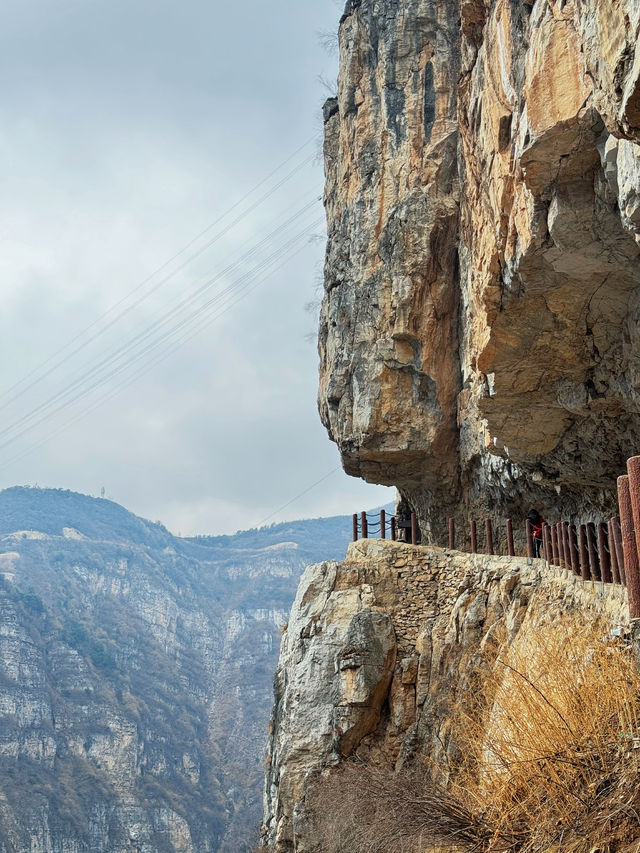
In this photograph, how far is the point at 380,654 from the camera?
15.3 meters

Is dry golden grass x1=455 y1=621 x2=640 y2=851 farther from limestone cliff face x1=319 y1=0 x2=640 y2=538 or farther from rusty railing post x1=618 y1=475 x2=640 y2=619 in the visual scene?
limestone cliff face x1=319 y1=0 x2=640 y2=538

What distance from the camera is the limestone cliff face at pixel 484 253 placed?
9195mm

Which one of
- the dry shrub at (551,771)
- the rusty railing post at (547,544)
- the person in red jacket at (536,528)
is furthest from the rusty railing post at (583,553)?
the person in red jacket at (536,528)

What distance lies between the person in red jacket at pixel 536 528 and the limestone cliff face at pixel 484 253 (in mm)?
541

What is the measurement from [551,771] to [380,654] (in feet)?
27.4

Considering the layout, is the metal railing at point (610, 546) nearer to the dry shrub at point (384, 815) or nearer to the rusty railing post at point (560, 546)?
the rusty railing post at point (560, 546)

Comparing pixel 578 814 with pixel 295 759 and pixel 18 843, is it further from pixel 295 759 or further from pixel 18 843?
pixel 18 843

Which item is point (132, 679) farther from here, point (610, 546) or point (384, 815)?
point (610, 546)

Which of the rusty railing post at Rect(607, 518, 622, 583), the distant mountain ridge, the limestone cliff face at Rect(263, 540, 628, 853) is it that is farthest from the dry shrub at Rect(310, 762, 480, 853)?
the distant mountain ridge

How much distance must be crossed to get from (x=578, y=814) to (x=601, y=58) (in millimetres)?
5711

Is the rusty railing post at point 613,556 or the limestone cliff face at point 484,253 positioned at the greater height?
the limestone cliff face at point 484,253

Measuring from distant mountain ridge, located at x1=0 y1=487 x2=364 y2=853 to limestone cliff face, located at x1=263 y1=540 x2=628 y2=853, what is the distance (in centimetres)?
4464

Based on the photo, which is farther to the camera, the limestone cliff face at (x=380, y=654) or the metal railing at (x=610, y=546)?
the limestone cliff face at (x=380, y=654)

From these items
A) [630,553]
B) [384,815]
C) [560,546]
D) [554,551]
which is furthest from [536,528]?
[630,553]
